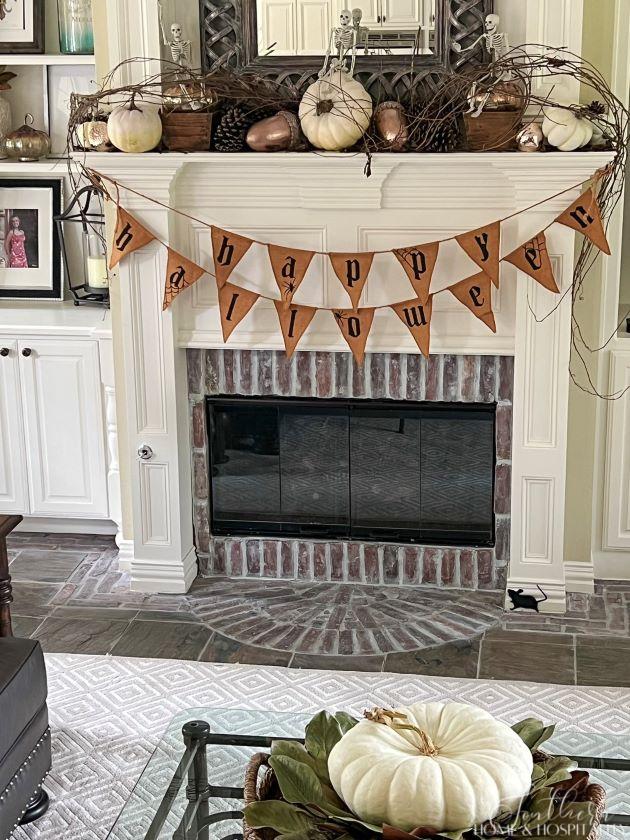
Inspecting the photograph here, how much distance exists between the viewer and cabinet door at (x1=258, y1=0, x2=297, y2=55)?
3561mm

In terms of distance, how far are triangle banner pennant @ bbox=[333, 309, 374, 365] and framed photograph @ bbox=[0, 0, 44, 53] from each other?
168 centimetres

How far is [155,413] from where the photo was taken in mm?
3814

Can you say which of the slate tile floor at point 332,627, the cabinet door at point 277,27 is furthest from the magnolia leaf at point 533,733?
the cabinet door at point 277,27

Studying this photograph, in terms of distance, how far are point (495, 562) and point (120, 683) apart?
1.30 meters

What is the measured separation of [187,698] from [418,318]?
1.33 meters

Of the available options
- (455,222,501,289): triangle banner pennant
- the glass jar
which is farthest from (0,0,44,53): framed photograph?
(455,222,501,289): triangle banner pennant

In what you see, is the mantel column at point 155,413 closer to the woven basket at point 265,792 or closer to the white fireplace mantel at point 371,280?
the white fireplace mantel at point 371,280

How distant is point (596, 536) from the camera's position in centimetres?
390

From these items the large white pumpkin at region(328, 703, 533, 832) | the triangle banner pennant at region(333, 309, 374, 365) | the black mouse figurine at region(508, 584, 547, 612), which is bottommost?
the black mouse figurine at region(508, 584, 547, 612)

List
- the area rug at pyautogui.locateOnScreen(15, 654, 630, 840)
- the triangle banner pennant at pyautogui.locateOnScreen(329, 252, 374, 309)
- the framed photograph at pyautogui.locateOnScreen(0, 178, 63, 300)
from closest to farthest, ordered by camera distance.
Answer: the area rug at pyautogui.locateOnScreen(15, 654, 630, 840) < the triangle banner pennant at pyautogui.locateOnScreen(329, 252, 374, 309) < the framed photograph at pyautogui.locateOnScreen(0, 178, 63, 300)

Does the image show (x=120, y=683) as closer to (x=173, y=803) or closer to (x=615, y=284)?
(x=173, y=803)

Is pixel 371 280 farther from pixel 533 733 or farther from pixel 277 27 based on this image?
pixel 533 733

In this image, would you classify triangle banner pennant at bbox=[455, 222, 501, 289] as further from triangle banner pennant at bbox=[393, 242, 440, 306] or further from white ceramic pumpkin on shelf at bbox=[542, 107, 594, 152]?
white ceramic pumpkin on shelf at bbox=[542, 107, 594, 152]

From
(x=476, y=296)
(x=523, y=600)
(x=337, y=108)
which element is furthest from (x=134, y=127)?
(x=523, y=600)
